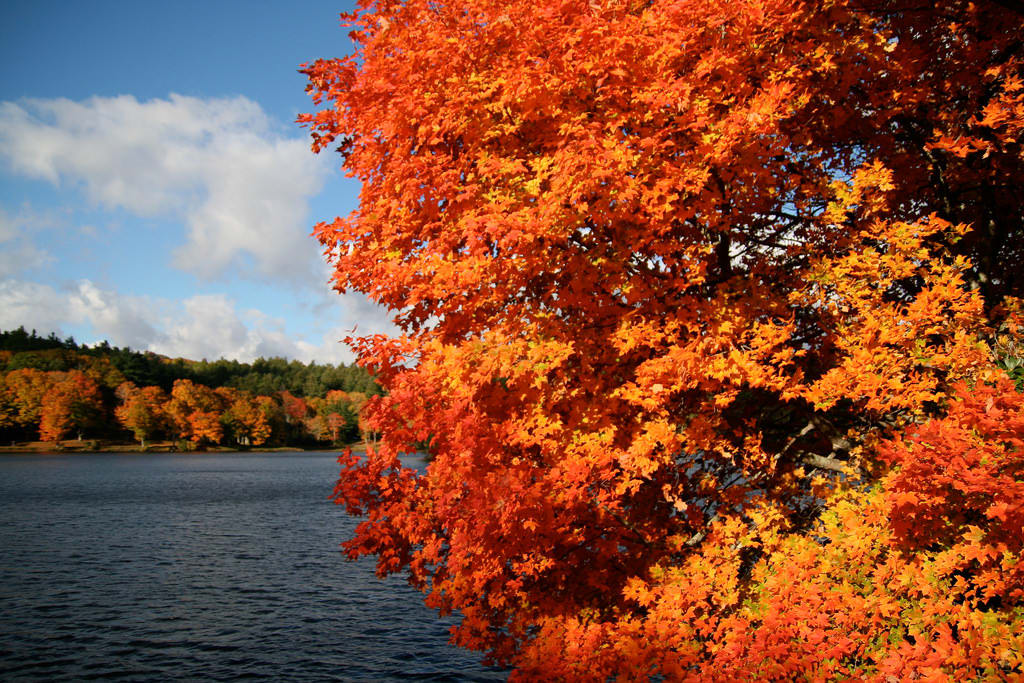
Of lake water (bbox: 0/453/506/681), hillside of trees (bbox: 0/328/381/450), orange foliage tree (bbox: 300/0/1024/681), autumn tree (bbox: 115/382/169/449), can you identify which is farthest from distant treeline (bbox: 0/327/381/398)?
orange foliage tree (bbox: 300/0/1024/681)

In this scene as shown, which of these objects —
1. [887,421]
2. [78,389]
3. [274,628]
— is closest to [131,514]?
[274,628]

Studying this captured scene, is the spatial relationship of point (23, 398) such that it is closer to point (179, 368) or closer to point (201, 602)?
point (179, 368)

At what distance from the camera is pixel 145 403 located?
334 ft

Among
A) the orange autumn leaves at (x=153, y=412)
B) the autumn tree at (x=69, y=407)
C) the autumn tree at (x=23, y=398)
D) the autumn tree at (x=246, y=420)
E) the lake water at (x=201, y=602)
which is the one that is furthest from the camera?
the autumn tree at (x=246, y=420)

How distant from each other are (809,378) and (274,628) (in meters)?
16.3

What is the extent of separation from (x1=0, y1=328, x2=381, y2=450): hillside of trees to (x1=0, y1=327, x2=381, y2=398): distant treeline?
10.0 inches

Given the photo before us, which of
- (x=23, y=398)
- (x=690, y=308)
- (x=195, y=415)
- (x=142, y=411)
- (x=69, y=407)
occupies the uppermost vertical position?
(x=690, y=308)

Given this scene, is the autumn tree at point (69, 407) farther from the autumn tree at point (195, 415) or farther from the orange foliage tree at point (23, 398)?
the autumn tree at point (195, 415)

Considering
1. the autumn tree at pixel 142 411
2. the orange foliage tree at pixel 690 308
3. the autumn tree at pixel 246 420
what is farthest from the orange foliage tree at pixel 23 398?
the orange foliage tree at pixel 690 308

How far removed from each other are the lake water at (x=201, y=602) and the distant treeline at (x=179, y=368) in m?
85.3

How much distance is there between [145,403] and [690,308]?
373 feet

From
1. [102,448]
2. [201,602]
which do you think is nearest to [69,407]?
[102,448]

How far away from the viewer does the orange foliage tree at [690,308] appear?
620cm

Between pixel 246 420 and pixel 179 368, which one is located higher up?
pixel 179 368
